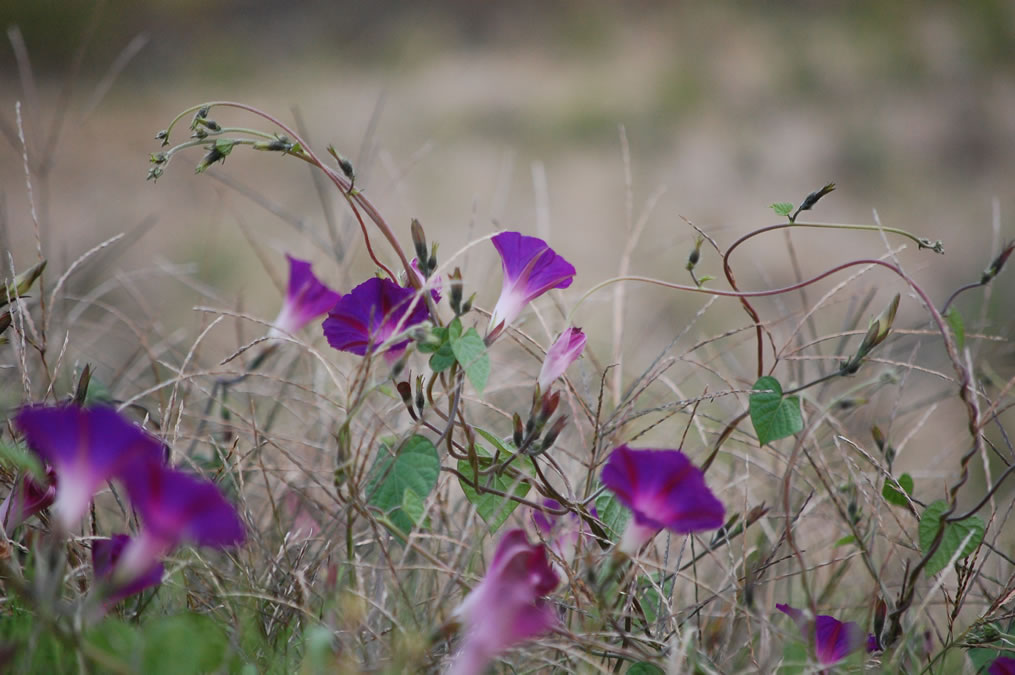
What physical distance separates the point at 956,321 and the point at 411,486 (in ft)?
1.71

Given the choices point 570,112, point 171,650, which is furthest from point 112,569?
point 570,112

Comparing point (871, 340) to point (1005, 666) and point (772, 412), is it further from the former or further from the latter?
point (1005, 666)

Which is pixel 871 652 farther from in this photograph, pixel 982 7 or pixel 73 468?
pixel 982 7

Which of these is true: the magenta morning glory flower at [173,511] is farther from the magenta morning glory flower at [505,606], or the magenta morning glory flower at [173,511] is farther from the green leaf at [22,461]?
the magenta morning glory flower at [505,606]

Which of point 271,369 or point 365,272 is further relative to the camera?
point 365,272

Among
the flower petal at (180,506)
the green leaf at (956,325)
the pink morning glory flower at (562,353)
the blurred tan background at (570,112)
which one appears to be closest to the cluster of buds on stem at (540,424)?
the pink morning glory flower at (562,353)

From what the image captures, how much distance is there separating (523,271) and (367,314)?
0.49 ft

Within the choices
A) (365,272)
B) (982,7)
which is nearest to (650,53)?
(982,7)

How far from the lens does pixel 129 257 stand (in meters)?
3.93

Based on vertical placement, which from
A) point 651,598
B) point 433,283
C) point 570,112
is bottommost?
point 651,598

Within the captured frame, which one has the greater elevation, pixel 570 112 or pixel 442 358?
pixel 570 112

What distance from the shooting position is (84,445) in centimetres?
50

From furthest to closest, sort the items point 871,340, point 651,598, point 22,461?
point 651,598 < point 871,340 < point 22,461

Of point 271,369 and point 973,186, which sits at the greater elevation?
point 973,186
